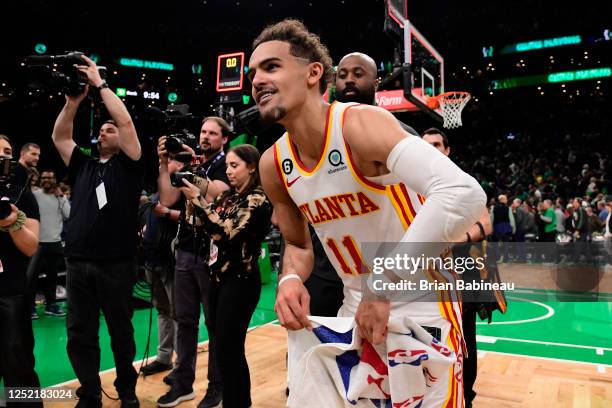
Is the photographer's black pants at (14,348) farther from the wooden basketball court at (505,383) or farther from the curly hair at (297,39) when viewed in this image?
the curly hair at (297,39)

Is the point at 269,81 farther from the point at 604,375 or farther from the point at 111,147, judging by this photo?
the point at 604,375

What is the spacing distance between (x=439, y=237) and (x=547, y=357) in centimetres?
424

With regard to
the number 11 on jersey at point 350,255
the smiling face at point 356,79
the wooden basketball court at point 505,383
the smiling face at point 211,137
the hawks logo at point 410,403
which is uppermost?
the smiling face at point 356,79

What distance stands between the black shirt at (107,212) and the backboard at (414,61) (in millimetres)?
5105

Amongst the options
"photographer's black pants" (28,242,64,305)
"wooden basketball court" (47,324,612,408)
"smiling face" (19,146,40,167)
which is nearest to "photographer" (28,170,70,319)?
"photographer's black pants" (28,242,64,305)

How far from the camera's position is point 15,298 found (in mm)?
2746

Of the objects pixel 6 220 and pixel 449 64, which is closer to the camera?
pixel 6 220

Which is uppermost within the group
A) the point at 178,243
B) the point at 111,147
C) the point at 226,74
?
the point at 226,74

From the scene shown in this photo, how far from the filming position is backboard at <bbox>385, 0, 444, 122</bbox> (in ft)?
23.9

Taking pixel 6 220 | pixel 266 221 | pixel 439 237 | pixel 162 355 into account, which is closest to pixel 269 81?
pixel 439 237

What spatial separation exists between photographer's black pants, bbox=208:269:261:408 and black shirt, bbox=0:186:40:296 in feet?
3.91

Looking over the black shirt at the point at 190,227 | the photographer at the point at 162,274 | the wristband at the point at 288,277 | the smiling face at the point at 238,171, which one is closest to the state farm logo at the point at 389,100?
the photographer at the point at 162,274

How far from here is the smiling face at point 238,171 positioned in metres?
3.23

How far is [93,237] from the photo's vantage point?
321cm
